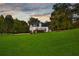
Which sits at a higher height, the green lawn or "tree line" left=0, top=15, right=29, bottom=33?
"tree line" left=0, top=15, right=29, bottom=33

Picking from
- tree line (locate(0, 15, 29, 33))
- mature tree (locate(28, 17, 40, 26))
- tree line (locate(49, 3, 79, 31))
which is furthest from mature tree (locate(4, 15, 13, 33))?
tree line (locate(49, 3, 79, 31))

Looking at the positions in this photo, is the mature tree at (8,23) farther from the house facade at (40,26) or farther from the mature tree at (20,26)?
the house facade at (40,26)

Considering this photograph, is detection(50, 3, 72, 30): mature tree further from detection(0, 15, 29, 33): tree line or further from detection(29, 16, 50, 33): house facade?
detection(0, 15, 29, 33): tree line

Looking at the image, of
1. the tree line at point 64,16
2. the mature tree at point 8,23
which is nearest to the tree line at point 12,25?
the mature tree at point 8,23

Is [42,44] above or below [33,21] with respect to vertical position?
below

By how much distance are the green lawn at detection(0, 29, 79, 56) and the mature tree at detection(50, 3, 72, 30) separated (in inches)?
2.1

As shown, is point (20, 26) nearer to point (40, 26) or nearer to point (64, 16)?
point (40, 26)

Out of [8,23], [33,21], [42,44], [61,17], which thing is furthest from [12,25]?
[61,17]

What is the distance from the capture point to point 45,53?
181cm

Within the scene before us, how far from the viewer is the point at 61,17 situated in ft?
6.06

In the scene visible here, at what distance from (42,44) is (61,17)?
0.92 feet

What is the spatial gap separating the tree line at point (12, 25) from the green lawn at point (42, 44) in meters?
0.04

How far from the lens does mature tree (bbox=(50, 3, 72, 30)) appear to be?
183 cm

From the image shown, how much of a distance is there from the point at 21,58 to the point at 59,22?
1.44 feet
